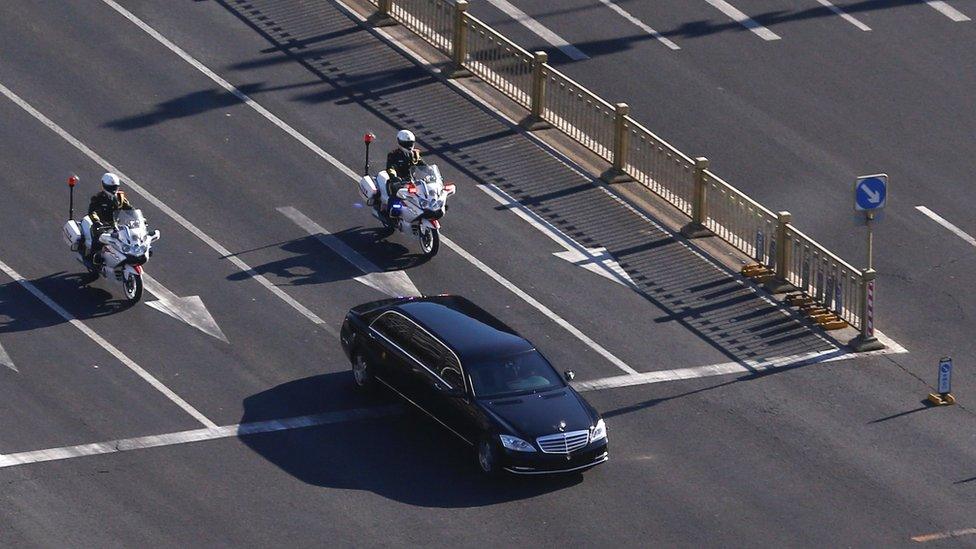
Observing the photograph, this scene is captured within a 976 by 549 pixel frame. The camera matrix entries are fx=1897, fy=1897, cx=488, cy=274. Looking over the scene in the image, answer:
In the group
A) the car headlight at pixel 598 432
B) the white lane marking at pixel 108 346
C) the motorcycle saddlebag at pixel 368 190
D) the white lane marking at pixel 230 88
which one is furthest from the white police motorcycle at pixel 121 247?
the car headlight at pixel 598 432

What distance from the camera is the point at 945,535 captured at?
2302cm

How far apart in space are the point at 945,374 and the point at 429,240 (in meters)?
8.24

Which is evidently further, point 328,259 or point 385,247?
point 385,247

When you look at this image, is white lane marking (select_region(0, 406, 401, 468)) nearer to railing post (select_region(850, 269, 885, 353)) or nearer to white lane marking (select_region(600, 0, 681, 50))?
railing post (select_region(850, 269, 885, 353))

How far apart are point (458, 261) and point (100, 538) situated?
963cm

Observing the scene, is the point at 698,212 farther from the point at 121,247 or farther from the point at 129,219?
the point at 121,247

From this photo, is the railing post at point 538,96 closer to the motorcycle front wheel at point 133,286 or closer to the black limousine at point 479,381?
the black limousine at point 479,381

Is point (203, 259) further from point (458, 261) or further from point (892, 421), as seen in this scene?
point (892, 421)

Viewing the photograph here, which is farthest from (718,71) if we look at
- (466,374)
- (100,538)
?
(100,538)

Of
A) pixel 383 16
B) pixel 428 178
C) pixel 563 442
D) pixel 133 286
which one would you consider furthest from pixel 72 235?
pixel 383 16

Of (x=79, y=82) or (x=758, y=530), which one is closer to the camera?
(x=758, y=530)

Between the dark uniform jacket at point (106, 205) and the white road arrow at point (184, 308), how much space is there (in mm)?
1105

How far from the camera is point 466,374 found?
24.1 m

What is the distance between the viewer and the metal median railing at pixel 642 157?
29016 millimetres
